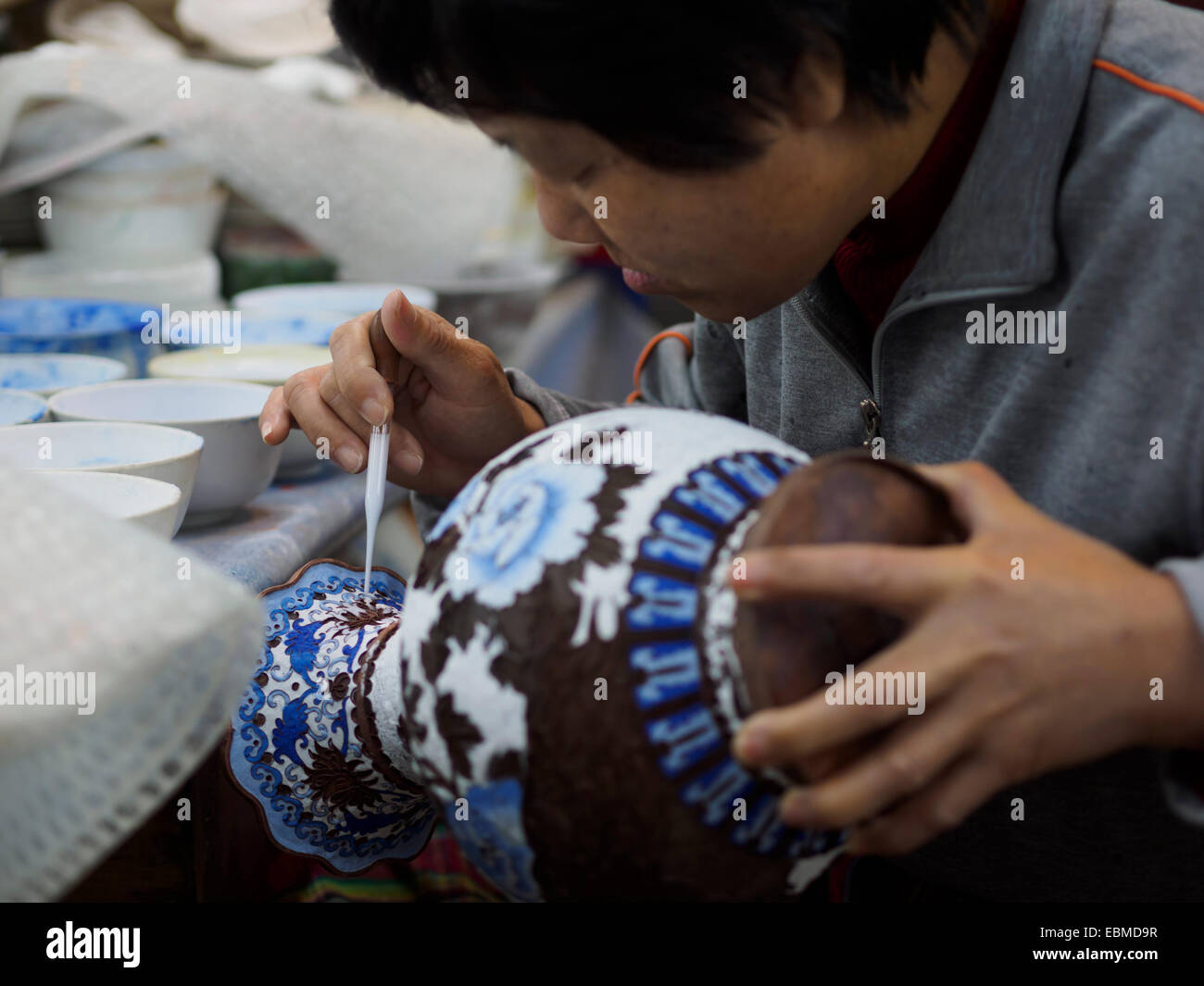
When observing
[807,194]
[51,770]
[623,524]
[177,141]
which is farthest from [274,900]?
[177,141]

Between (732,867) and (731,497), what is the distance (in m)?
0.22

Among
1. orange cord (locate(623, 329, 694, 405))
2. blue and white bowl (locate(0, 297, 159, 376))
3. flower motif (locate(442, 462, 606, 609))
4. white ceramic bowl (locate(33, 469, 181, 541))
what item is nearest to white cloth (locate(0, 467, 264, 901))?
flower motif (locate(442, 462, 606, 609))

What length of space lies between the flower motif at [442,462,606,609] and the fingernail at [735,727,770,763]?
16 cm

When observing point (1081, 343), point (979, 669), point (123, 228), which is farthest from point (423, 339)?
point (123, 228)

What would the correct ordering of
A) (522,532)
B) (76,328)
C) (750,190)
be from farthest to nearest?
(76,328) → (750,190) → (522,532)

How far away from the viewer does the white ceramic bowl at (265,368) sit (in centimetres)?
145

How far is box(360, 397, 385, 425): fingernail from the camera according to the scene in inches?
42.8

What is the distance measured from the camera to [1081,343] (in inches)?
33.7

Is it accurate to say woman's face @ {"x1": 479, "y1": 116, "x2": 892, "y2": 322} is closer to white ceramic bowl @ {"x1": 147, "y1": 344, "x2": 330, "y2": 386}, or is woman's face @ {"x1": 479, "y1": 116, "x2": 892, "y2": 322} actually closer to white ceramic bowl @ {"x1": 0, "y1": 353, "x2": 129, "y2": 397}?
white ceramic bowl @ {"x1": 147, "y1": 344, "x2": 330, "y2": 386}

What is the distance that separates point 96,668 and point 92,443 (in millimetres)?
648

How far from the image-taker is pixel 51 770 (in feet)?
2.05

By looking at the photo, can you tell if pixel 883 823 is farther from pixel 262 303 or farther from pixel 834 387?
pixel 262 303

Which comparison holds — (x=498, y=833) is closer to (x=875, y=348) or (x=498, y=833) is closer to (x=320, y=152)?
(x=875, y=348)

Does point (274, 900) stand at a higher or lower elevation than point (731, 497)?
lower
